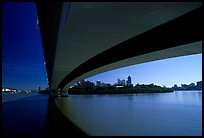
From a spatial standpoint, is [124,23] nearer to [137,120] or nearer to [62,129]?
[62,129]

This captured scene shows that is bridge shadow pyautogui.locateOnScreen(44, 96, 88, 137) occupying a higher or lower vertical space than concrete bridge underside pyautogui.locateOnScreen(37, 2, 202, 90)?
lower

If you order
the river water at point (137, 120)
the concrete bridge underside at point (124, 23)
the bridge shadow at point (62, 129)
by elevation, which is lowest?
the river water at point (137, 120)

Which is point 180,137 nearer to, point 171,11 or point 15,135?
point 171,11

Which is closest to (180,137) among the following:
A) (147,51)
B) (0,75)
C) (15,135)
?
(147,51)

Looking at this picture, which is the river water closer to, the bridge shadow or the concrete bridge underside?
the bridge shadow

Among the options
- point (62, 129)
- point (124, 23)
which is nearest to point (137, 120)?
point (62, 129)

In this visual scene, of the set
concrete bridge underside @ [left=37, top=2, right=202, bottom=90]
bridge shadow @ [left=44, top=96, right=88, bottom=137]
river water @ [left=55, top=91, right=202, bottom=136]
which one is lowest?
river water @ [left=55, top=91, right=202, bottom=136]

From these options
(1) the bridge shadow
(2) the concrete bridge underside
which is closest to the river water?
(1) the bridge shadow

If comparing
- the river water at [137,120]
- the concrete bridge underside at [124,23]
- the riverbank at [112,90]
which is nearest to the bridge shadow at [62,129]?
the river water at [137,120]

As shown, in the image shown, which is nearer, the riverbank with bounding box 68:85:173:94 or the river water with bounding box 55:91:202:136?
the river water with bounding box 55:91:202:136

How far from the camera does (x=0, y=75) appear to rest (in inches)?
174

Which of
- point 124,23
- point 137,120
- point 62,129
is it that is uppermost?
point 124,23

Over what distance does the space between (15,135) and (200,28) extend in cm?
866

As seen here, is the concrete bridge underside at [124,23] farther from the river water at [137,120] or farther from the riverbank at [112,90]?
the riverbank at [112,90]
